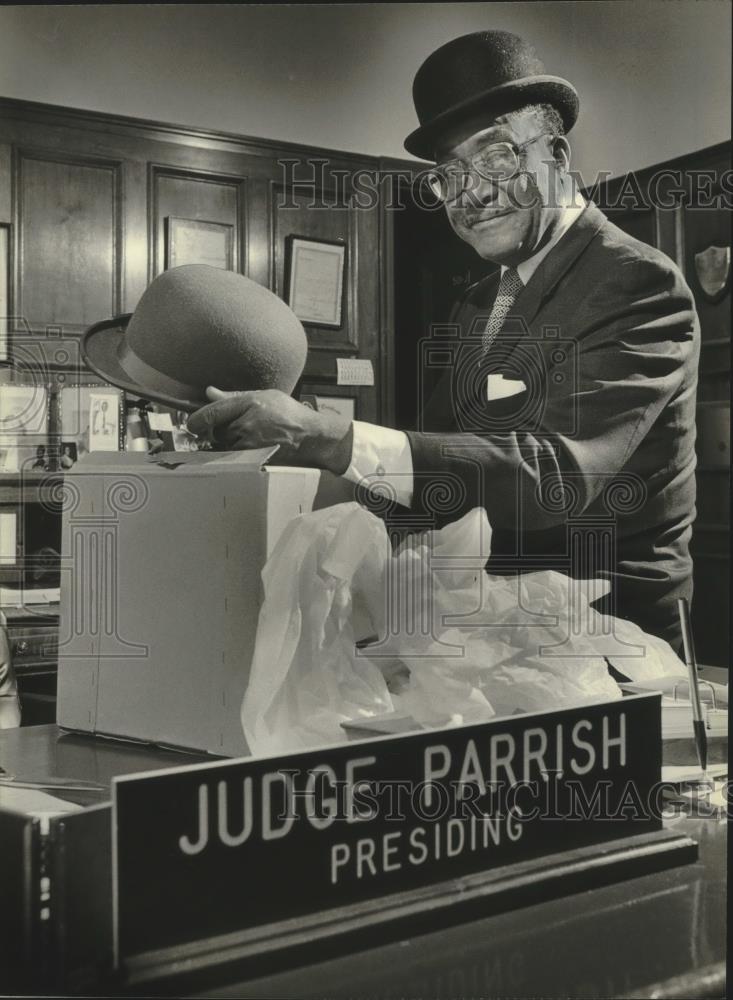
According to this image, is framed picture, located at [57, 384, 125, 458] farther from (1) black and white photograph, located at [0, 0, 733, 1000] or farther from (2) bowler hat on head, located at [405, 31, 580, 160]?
(2) bowler hat on head, located at [405, 31, 580, 160]

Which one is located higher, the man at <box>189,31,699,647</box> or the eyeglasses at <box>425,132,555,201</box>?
the eyeglasses at <box>425,132,555,201</box>

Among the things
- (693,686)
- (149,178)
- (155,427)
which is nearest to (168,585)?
(155,427)

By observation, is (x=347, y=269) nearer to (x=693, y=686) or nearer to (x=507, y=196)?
(x=507, y=196)

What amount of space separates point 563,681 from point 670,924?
246 mm

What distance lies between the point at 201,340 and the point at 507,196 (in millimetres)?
345

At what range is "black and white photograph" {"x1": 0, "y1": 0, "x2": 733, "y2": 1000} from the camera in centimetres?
94


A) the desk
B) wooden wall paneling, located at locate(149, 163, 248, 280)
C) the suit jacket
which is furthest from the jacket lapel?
the desk

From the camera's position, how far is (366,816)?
793mm

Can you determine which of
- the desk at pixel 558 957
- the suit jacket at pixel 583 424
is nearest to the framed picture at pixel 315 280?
the suit jacket at pixel 583 424

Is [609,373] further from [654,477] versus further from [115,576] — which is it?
[115,576]

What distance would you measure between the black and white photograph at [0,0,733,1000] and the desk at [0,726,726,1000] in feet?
0.15

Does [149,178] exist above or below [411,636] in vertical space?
above

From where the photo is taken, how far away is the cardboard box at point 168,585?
3.07 feet

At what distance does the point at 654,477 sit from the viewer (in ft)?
3.34
